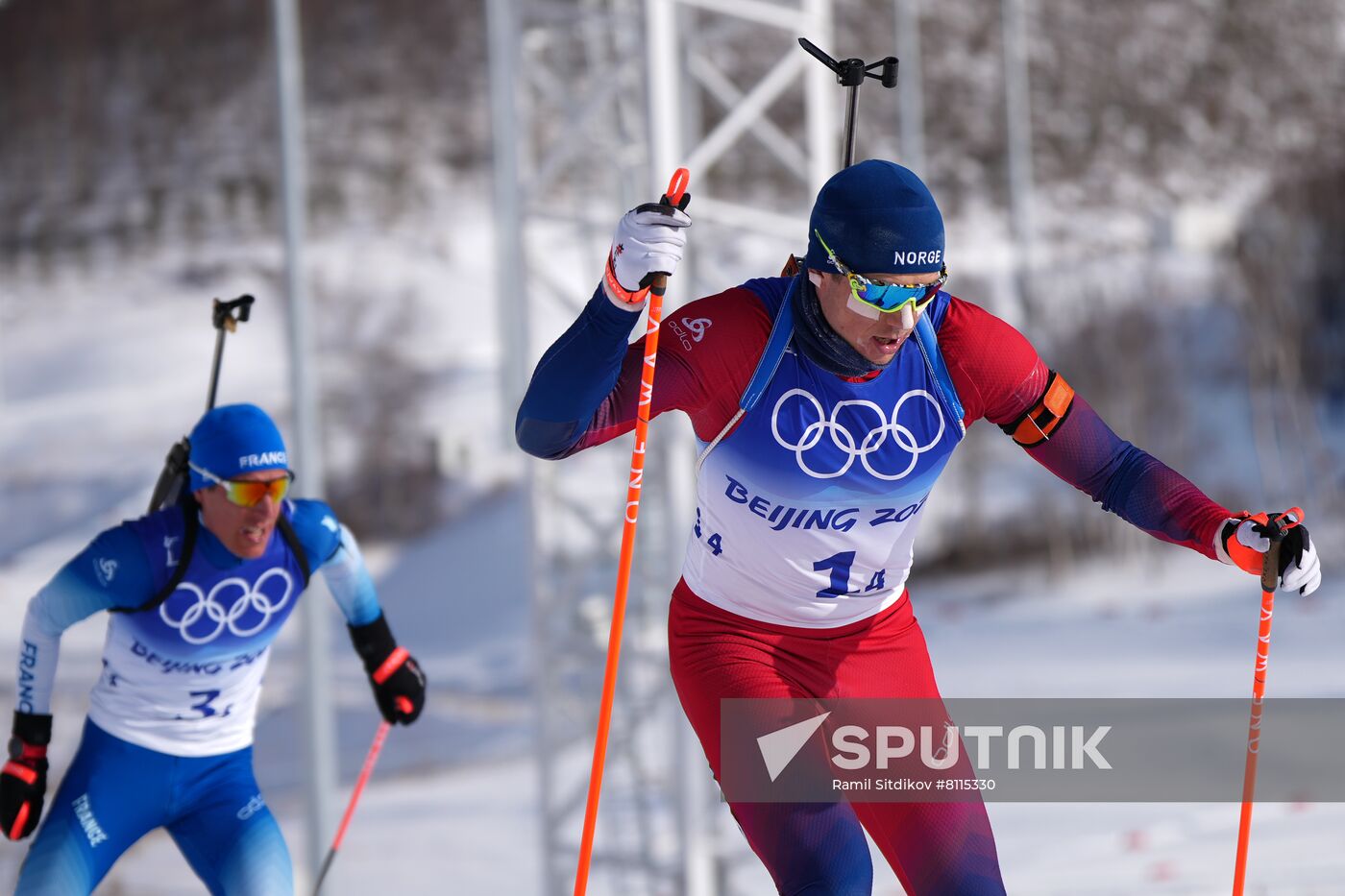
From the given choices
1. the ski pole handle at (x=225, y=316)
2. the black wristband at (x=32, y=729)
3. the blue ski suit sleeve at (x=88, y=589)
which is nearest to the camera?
the blue ski suit sleeve at (x=88, y=589)

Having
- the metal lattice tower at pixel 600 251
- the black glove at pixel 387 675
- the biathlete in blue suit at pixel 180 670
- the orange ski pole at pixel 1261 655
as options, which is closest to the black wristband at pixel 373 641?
the black glove at pixel 387 675

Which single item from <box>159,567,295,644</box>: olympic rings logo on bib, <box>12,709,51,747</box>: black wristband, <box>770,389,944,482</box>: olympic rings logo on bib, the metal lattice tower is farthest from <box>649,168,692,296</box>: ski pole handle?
the metal lattice tower

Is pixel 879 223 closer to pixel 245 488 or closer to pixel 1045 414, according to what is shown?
pixel 1045 414

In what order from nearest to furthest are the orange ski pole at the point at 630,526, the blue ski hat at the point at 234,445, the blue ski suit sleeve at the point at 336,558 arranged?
the orange ski pole at the point at 630,526 < the blue ski hat at the point at 234,445 < the blue ski suit sleeve at the point at 336,558

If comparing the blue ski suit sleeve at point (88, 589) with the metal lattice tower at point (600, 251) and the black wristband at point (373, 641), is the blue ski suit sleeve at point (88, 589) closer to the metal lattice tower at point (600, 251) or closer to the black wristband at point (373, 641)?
the black wristband at point (373, 641)

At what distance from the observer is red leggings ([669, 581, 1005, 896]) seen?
294 centimetres

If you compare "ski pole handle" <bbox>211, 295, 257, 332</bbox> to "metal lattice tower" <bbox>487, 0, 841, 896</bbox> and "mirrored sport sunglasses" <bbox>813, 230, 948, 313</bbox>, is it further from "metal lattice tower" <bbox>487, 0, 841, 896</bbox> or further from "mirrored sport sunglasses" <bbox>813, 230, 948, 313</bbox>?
"metal lattice tower" <bbox>487, 0, 841, 896</bbox>

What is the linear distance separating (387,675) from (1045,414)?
2.34 metres

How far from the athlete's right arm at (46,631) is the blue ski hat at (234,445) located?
0.95ft

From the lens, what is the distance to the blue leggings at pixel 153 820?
4.03m

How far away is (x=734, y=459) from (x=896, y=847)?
874mm

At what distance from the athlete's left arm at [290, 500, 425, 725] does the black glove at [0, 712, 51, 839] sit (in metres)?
0.90

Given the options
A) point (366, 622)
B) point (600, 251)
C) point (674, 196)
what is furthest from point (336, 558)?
point (600, 251)

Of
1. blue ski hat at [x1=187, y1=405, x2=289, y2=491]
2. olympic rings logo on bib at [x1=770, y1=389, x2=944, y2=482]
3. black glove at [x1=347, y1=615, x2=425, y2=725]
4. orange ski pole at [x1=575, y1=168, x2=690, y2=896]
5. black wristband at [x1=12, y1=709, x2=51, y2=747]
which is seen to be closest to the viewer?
orange ski pole at [x1=575, y1=168, x2=690, y2=896]
